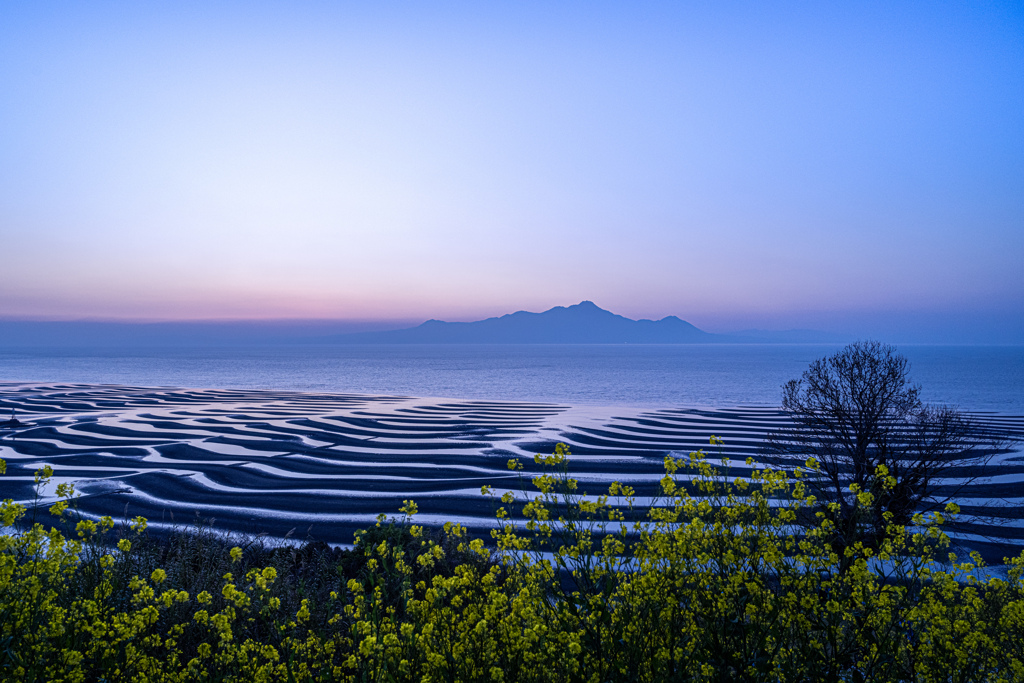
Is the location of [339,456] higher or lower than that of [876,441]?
lower

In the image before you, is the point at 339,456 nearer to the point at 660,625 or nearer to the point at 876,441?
the point at 876,441

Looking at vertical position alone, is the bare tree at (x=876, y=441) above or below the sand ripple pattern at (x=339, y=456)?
above

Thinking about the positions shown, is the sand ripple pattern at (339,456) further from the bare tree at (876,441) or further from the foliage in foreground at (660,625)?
the foliage in foreground at (660,625)

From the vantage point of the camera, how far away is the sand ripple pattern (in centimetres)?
1250

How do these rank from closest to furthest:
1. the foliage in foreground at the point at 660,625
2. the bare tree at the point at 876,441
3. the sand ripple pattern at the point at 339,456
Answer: the foliage in foreground at the point at 660,625 < the bare tree at the point at 876,441 < the sand ripple pattern at the point at 339,456

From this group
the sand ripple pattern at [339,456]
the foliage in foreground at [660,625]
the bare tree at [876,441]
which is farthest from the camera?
the sand ripple pattern at [339,456]

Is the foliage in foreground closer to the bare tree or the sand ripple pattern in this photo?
the bare tree

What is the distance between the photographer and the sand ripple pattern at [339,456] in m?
12.5

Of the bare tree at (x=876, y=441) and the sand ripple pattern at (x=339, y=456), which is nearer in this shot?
the bare tree at (x=876, y=441)

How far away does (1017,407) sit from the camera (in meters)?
35.6

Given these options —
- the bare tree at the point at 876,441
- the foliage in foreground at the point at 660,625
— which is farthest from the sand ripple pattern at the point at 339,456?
the foliage in foreground at the point at 660,625

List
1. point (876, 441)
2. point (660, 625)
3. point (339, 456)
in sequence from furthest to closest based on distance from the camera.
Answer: point (339, 456)
point (876, 441)
point (660, 625)

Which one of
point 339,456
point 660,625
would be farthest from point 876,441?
point 339,456

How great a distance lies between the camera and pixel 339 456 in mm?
18172
